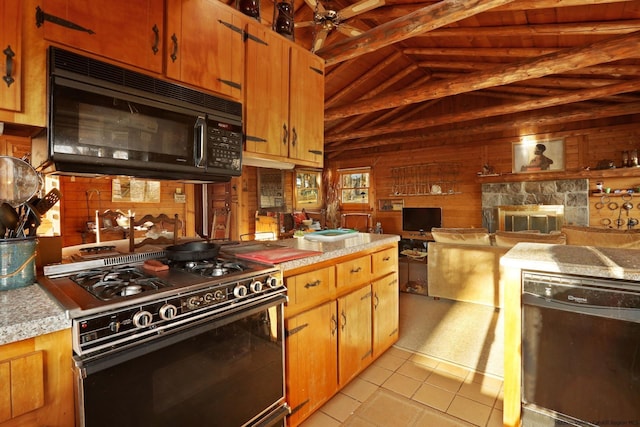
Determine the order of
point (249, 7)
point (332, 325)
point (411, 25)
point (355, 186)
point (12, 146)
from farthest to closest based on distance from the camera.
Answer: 1. point (355, 186)
2. point (12, 146)
3. point (411, 25)
4. point (249, 7)
5. point (332, 325)

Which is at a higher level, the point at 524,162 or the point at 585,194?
the point at 524,162

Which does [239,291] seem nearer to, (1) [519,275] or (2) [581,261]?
(1) [519,275]

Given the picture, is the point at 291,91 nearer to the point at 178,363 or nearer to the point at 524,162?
the point at 178,363

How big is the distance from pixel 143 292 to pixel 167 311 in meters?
0.11

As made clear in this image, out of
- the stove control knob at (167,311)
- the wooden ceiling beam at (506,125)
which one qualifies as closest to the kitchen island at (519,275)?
the stove control knob at (167,311)

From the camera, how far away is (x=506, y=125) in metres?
6.03

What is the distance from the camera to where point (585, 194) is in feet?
19.4

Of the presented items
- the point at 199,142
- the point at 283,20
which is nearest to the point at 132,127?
the point at 199,142

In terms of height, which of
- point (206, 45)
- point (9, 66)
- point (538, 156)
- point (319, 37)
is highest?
point (319, 37)

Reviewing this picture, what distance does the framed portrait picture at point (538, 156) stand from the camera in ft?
20.8

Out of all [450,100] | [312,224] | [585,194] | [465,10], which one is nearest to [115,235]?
[312,224]

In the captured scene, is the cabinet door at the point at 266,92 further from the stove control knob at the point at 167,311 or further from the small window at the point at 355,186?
the small window at the point at 355,186

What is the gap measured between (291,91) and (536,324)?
83.0 inches

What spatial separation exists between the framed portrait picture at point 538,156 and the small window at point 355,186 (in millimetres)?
3570
